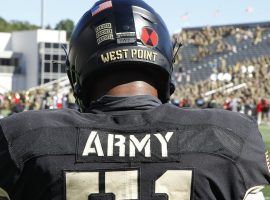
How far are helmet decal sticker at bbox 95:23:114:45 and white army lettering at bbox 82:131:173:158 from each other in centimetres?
33

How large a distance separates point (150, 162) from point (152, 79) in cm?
32

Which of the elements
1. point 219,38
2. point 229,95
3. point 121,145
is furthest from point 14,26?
point 121,145

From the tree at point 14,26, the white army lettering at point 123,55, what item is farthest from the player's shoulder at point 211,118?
the tree at point 14,26

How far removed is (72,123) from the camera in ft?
6.18

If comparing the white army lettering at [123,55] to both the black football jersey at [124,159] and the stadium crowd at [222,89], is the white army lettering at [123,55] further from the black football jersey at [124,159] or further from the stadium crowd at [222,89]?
the stadium crowd at [222,89]

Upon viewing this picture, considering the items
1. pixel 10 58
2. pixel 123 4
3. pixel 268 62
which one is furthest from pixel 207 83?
pixel 123 4

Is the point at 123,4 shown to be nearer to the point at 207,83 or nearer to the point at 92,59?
the point at 92,59

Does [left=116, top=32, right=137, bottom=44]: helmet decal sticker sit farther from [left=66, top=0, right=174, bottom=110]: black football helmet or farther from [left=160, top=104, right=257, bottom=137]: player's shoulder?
[left=160, top=104, right=257, bottom=137]: player's shoulder

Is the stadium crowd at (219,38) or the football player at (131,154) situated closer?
the football player at (131,154)

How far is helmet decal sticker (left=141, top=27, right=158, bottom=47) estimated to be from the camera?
2.07 m

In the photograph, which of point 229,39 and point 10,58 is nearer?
point 229,39

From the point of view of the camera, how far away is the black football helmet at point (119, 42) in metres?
2.03

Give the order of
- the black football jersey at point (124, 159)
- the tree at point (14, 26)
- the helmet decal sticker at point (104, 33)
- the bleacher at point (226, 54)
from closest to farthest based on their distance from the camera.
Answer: the black football jersey at point (124, 159) → the helmet decal sticker at point (104, 33) → the bleacher at point (226, 54) → the tree at point (14, 26)

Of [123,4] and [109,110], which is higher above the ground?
[123,4]
